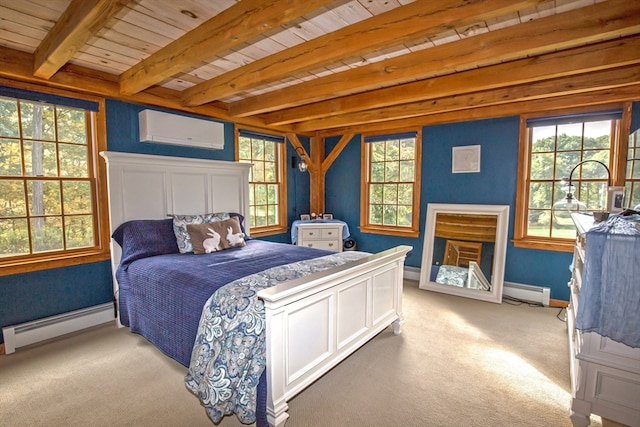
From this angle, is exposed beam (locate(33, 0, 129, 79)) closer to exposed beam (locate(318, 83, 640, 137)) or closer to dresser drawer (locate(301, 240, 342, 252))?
dresser drawer (locate(301, 240, 342, 252))

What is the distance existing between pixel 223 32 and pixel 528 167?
146 inches

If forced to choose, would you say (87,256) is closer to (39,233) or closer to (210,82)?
(39,233)

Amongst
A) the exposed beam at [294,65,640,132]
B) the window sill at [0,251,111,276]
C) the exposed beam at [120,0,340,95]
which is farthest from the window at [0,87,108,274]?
the exposed beam at [294,65,640,132]

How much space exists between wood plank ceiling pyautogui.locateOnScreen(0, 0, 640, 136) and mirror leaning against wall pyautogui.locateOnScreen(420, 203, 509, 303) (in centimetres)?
137

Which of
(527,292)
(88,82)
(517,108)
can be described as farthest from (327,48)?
(527,292)

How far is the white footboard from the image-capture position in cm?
178

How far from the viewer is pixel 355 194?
530cm

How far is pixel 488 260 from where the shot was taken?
4.00 m

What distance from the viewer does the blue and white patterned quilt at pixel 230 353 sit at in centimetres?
171

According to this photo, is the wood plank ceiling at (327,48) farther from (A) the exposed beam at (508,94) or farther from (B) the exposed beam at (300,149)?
(B) the exposed beam at (300,149)

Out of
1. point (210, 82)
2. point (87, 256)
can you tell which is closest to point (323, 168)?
point (210, 82)

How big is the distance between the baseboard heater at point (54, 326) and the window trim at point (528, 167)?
4.65 meters

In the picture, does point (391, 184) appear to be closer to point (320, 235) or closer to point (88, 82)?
point (320, 235)

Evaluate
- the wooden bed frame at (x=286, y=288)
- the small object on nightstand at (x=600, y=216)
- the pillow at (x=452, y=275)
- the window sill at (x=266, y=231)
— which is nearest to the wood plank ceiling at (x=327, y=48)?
the wooden bed frame at (x=286, y=288)
